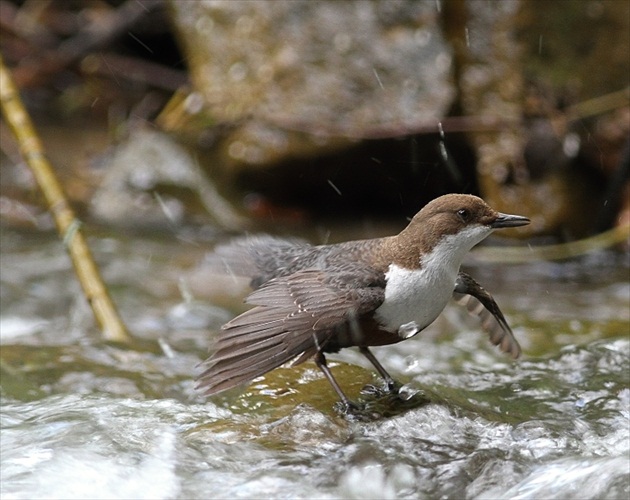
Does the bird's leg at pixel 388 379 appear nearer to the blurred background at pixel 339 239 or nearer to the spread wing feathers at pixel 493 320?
the blurred background at pixel 339 239

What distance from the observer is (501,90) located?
6539 millimetres

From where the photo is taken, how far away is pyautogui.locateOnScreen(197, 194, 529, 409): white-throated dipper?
3.10m

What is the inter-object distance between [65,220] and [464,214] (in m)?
2.33

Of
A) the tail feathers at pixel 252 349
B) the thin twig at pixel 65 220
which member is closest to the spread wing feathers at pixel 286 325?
the tail feathers at pixel 252 349

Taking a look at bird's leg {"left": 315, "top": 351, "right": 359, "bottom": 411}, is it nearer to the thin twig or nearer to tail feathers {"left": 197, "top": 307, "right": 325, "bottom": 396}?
tail feathers {"left": 197, "top": 307, "right": 325, "bottom": 396}

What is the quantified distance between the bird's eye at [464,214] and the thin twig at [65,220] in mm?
2023

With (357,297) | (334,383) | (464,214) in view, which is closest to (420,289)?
(357,297)

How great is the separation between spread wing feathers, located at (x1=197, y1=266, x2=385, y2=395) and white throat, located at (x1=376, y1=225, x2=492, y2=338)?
51 mm

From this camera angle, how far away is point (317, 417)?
3.25m

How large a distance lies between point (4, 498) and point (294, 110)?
456 cm

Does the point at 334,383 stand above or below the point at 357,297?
below

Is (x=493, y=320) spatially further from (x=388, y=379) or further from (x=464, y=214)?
(x=464, y=214)

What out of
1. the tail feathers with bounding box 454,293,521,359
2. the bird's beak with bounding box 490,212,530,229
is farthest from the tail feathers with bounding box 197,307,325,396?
the tail feathers with bounding box 454,293,521,359

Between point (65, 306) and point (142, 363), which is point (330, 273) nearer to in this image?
point (142, 363)
